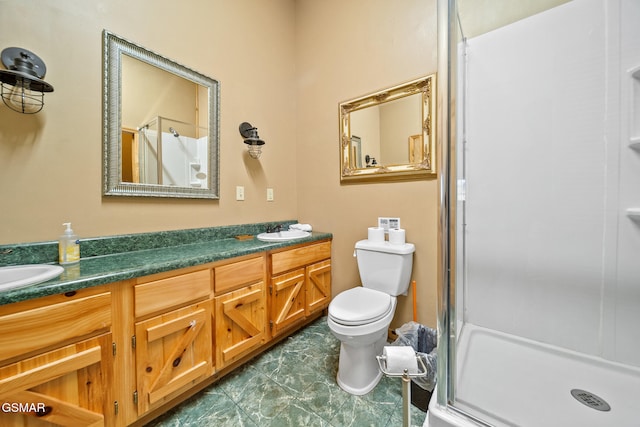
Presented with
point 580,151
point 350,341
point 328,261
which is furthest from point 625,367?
point 328,261

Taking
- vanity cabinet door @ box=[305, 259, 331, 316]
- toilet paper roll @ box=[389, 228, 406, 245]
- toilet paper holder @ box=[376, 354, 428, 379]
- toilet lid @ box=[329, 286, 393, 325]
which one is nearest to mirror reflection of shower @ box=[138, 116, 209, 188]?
vanity cabinet door @ box=[305, 259, 331, 316]

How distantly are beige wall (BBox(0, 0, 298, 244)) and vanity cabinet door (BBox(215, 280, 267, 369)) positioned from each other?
63 centimetres

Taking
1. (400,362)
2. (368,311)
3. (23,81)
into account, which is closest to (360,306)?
(368,311)

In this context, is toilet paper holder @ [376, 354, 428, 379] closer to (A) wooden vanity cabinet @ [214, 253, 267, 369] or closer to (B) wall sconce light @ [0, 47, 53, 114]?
(A) wooden vanity cabinet @ [214, 253, 267, 369]

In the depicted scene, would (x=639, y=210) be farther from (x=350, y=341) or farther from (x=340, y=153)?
(x=340, y=153)

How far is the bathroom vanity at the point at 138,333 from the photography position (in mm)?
794

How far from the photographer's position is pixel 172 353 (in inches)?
44.9

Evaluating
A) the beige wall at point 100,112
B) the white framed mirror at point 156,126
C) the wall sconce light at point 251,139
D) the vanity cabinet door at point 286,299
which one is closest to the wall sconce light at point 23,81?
the beige wall at point 100,112

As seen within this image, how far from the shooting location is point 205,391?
1.35 m

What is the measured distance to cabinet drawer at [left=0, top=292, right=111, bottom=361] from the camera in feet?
2.48

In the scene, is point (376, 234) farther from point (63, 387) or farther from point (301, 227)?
point (63, 387)

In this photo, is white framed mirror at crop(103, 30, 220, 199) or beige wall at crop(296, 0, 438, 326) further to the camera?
beige wall at crop(296, 0, 438, 326)

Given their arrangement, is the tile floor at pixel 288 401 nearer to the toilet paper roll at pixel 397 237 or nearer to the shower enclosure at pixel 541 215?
the shower enclosure at pixel 541 215

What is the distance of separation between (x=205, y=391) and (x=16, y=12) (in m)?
2.07
